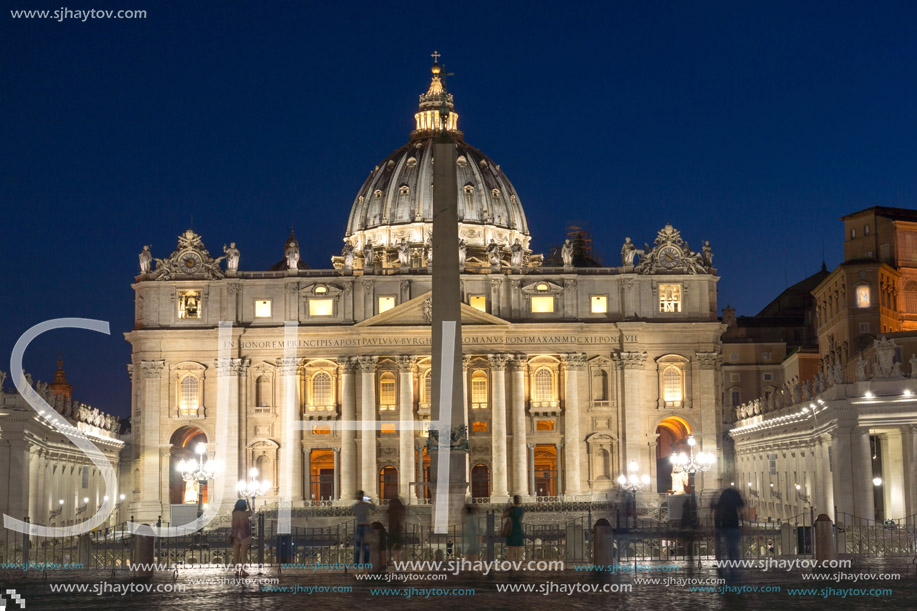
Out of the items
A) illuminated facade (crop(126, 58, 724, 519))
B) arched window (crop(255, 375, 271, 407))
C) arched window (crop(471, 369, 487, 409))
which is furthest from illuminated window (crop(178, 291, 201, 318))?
arched window (crop(471, 369, 487, 409))

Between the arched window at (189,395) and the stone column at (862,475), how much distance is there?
45.9m

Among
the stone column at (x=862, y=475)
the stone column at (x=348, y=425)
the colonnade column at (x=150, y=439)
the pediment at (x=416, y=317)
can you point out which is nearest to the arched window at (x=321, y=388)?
the stone column at (x=348, y=425)

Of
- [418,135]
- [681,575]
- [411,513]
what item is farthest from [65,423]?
[418,135]

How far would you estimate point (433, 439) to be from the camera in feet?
126

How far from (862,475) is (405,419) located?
121 ft

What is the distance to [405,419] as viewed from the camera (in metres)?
86.2

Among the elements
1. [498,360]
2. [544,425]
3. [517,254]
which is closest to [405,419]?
[498,360]

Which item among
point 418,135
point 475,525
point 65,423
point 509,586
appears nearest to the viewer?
point 509,586

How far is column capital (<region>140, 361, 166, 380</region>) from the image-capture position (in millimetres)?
87125

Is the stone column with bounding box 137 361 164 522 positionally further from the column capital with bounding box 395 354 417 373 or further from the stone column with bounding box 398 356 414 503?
the column capital with bounding box 395 354 417 373

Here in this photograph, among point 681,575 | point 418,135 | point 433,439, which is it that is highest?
point 418,135

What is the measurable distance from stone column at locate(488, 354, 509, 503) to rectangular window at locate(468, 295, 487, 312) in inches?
147

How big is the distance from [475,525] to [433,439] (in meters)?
5.11

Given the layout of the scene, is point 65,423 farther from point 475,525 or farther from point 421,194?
point 421,194
